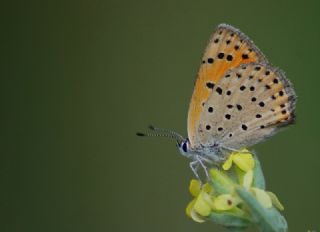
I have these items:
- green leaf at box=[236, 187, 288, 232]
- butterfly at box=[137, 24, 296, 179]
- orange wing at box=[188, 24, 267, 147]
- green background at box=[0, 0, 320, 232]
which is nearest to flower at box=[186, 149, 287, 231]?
green leaf at box=[236, 187, 288, 232]

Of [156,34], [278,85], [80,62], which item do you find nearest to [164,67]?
[156,34]

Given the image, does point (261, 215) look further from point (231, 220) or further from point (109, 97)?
point (109, 97)

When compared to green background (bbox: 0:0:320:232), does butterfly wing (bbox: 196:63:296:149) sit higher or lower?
lower

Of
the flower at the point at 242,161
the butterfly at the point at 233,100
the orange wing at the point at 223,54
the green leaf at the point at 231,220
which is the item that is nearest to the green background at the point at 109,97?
the butterfly at the point at 233,100

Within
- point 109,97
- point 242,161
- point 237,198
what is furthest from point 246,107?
point 109,97

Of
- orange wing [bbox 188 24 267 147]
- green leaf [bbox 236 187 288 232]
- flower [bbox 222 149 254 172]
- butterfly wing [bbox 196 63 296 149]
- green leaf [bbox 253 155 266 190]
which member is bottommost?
green leaf [bbox 236 187 288 232]

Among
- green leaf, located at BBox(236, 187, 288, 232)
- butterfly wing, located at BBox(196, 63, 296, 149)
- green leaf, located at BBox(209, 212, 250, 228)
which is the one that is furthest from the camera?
butterfly wing, located at BBox(196, 63, 296, 149)

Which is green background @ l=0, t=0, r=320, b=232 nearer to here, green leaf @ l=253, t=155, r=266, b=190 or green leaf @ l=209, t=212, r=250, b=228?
green leaf @ l=253, t=155, r=266, b=190

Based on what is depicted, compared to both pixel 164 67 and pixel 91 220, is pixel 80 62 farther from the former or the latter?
pixel 91 220
